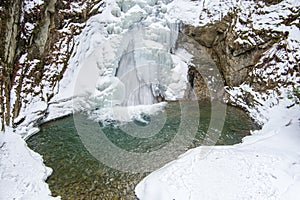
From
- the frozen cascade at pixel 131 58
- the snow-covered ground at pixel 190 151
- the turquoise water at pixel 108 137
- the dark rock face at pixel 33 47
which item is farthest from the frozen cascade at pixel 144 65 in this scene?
the dark rock face at pixel 33 47

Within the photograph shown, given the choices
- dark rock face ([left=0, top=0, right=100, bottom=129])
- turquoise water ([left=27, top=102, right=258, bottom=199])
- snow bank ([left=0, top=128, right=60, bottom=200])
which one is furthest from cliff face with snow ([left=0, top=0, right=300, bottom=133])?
snow bank ([left=0, top=128, right=60, bottom=200])

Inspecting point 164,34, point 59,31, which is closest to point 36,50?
point 59,31

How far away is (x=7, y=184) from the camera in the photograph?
5383mm

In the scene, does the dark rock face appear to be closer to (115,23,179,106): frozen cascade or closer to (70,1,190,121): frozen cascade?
(70,1,190,121): frozen cascade

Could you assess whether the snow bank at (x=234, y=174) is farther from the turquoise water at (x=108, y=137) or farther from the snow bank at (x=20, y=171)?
the snow bank at (x=20, y=171)

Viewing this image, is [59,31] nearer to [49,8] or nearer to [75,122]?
[49,8]

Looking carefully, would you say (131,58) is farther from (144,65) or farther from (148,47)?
(148,47)

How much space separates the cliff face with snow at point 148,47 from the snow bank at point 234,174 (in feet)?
9.16

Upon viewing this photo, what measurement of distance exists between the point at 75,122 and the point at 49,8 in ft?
12.5

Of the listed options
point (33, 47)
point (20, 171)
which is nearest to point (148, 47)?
point (33, 47)

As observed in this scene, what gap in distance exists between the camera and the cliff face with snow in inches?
319

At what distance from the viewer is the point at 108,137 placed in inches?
296

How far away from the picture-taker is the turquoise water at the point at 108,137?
5574 millimetres

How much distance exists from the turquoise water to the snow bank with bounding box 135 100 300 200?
0.62 meters
